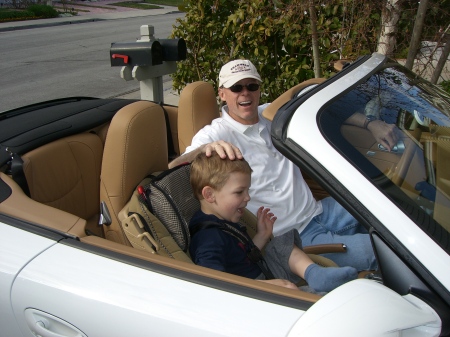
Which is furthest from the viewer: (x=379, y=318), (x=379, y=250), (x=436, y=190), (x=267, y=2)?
(x=267, y=2)

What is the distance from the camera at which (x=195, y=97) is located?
289cm

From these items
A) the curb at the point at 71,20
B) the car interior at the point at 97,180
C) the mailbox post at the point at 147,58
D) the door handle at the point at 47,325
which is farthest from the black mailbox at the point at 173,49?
the curb at the point at 71,20

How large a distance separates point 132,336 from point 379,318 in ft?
2.22

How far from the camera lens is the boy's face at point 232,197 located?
2084 millimetres

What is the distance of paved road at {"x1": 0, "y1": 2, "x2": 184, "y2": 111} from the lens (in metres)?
9.31

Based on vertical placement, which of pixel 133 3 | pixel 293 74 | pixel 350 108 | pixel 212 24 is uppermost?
pixel 350 108

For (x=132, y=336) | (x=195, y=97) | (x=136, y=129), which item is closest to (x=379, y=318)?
(x=132, y=336)

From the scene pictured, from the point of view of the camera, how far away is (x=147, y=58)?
373cm

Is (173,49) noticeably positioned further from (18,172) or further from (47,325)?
(47,325)

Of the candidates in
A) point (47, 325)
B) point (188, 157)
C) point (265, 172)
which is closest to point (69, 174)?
point (188, 157)

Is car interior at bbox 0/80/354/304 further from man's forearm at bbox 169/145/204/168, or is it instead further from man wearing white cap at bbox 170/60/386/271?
man wearing white cap at bbox 170/60/386/271

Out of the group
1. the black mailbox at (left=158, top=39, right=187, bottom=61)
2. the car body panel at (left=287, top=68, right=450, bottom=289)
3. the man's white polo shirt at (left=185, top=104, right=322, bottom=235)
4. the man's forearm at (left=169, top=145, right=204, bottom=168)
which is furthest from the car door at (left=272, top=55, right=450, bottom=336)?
the black mailbox at (left=158, top=39, right=187, bottom=61)

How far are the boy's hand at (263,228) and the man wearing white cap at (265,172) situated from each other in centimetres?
33

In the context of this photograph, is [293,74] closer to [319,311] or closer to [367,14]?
[367,14]
